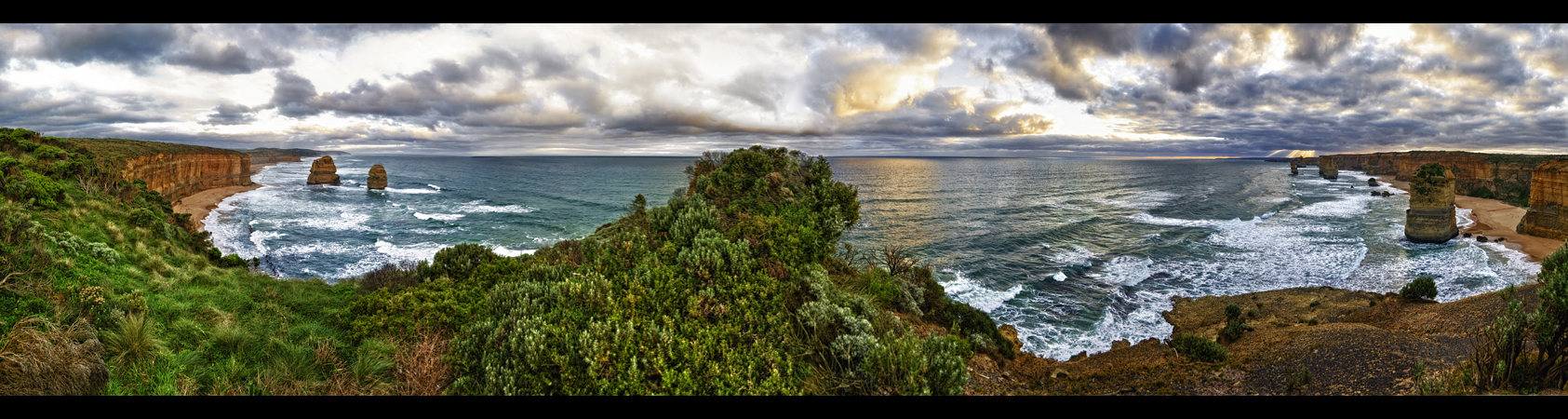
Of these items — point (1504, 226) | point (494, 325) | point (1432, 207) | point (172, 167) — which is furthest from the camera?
point (172, 167)

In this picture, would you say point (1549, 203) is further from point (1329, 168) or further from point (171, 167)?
point (171, 167)

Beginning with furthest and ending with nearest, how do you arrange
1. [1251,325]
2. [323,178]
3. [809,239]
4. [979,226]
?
[323,178]
[979,226]
[1251,325]
[809,239]

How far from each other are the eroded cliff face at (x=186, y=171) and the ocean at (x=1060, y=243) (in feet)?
17.0

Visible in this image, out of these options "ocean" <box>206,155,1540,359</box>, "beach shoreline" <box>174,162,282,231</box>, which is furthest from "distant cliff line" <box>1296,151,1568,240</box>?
"beach shoreline" <box>174,162,282,231</box>

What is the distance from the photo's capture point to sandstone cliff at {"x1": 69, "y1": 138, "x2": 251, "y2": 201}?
44969mm

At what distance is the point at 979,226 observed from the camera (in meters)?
44.8

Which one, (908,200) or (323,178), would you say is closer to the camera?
(908,200)

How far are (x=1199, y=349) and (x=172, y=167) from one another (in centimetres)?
8972

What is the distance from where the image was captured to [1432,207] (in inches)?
1321

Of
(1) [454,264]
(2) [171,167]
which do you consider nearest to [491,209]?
(2) [171,167]
